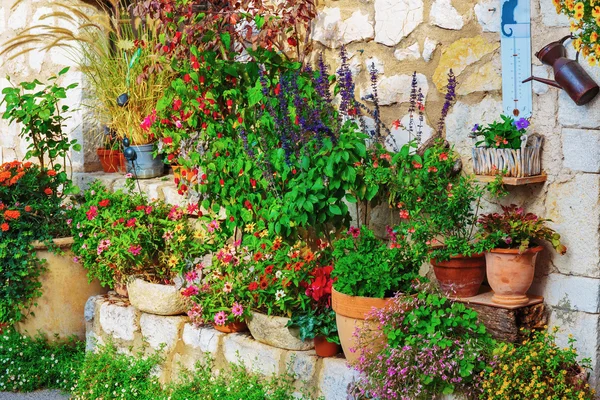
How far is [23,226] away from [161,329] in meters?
1.14

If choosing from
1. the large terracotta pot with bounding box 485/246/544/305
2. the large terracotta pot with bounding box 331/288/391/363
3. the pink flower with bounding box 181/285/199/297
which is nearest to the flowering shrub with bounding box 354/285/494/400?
the large terracotta pot with bounding box 331/288/391/363

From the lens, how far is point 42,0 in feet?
20.2

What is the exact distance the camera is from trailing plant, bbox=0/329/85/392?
5.11 metres

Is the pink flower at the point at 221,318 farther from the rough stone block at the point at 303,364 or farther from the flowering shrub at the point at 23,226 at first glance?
the flowering shrub at the point at 23,226

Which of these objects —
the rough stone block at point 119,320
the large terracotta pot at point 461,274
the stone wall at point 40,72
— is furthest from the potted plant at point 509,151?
the stone wall at point 40,72

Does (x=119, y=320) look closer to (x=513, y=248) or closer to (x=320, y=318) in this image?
(x=320, y=318)

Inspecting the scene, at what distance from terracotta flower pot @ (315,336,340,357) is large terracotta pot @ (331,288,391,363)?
0.17 meters

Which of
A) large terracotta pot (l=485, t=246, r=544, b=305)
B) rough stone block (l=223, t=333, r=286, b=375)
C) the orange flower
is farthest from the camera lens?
the orange flower

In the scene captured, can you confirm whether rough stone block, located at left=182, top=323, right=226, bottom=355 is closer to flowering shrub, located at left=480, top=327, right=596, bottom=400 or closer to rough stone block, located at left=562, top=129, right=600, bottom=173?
flowering shrub, located at left=480, top=327, right=596, bottom=400

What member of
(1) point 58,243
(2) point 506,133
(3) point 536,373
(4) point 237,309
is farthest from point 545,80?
(1) point 58,243

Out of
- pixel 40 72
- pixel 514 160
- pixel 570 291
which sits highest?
pixel 40 72

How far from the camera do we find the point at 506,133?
3756 millimetres

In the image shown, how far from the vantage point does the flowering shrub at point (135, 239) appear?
5.03 meters

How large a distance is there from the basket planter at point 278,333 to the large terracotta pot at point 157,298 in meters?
0.66
